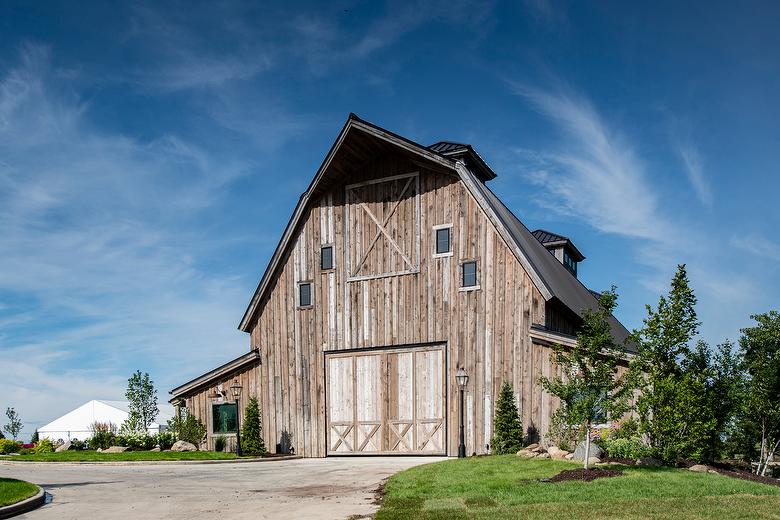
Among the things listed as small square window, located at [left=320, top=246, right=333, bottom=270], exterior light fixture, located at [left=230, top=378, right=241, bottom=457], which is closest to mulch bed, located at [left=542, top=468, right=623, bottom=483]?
small square window, located at [left=320, top=246, right=333, bottom=270]

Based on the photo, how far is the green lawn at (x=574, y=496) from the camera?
414 inches

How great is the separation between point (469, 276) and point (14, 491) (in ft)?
47.3

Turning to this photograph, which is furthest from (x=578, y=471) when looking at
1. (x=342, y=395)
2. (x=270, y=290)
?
(x=270, y=290)

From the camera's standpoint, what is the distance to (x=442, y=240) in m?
24.2

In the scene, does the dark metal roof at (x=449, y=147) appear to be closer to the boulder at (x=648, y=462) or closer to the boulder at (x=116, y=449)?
the boulder at (x=648, y=462)

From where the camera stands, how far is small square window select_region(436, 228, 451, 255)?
2406cm

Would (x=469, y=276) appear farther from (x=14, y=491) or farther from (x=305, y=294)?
(x=14, y=491)

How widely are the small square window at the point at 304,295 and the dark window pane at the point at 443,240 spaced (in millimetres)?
5532

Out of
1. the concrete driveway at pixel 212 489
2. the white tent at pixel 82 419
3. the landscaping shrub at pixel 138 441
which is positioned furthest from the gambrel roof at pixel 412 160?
the white tent at pixel 82 419

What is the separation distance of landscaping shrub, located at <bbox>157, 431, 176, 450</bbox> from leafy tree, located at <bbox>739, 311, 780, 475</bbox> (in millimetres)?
20343

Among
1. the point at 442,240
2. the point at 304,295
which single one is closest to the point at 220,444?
the point at 304,295

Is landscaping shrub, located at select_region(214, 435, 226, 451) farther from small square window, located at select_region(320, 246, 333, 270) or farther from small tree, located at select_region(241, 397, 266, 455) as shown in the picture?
small square window, located at select_region(320, 246, 333, 270)

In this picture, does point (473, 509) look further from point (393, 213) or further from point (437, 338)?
point (393, 213)

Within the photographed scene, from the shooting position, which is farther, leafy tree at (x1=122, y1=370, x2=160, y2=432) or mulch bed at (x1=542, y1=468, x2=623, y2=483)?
leafy tree at (x1=122, y1=370, x2=160, y2=432)
